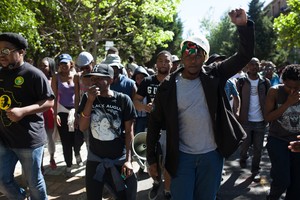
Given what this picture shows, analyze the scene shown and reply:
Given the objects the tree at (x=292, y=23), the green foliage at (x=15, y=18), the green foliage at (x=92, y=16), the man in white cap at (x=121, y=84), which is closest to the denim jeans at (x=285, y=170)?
the man in white cap at (x=121, y=84)

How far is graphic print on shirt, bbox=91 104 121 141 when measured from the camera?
3.43 metres

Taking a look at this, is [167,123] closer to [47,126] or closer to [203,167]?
[203,167]

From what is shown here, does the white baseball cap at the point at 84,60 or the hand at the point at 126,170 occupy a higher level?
the white baseball cap at the point at 84,60

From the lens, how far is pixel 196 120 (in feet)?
9.39

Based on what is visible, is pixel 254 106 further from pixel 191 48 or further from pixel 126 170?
pixel 191 48

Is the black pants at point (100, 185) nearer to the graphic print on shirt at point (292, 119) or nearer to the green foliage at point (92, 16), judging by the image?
the graphic print on shirt at point (292, 119)

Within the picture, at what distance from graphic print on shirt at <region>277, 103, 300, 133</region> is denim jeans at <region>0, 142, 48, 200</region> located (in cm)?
277

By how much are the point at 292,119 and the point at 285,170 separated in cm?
60

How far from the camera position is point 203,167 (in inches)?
115

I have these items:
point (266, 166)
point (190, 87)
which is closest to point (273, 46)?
point (266, 166)

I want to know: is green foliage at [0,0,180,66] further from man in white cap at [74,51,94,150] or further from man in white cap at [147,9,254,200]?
man in white cap at [147,9,254,200]

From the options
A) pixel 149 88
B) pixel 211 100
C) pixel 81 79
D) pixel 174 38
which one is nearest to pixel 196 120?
pixel 211 100

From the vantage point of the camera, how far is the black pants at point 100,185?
330 cm

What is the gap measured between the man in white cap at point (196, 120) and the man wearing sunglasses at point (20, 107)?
49.6 inches
